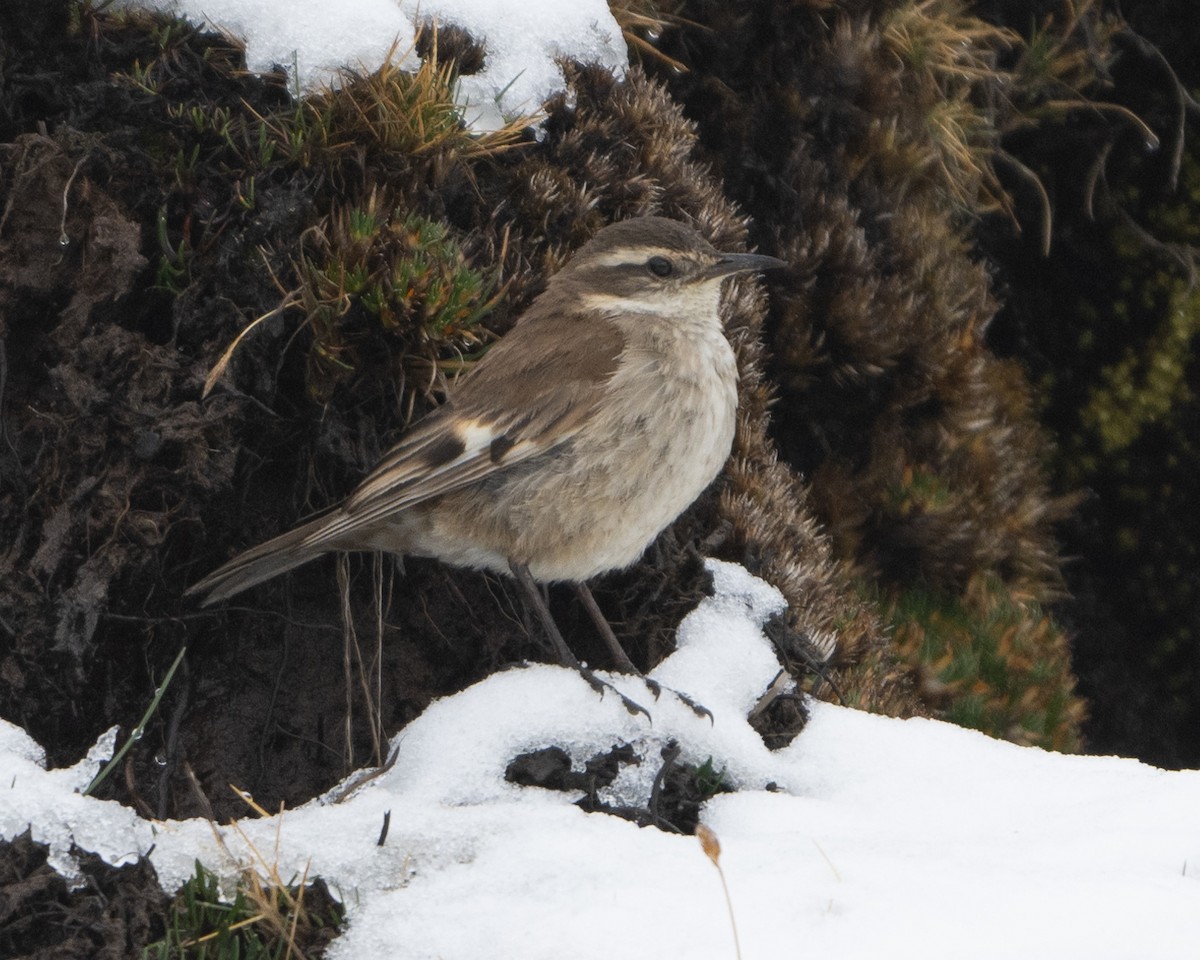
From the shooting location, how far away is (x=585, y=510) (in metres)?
4.94

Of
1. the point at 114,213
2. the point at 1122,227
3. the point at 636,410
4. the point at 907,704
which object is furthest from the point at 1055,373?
the point at 114,213

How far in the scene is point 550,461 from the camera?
198 inches

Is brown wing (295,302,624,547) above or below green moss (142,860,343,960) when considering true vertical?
above

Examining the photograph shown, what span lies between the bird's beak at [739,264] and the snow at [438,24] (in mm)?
1045

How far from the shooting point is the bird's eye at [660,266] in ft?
17.4

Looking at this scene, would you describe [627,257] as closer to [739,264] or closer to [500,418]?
[739,264]

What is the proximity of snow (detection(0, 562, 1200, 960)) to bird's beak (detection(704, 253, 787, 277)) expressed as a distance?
147 cm

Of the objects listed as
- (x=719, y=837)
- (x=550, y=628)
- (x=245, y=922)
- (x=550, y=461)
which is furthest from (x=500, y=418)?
(x=245, y=922)

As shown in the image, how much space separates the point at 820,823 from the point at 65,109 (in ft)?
11.9

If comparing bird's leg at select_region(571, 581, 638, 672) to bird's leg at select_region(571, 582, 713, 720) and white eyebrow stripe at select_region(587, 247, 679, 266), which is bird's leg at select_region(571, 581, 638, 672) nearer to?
bird's leg at select_region(571, 582, 713, 720)

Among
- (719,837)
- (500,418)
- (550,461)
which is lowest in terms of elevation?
(719,837)

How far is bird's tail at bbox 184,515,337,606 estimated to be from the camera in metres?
4.70

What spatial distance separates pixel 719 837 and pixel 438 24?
336 cm

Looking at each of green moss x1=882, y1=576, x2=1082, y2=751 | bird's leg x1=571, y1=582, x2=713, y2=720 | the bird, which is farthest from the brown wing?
green moss x1=882, y1=576, x2=1082, y2=751
